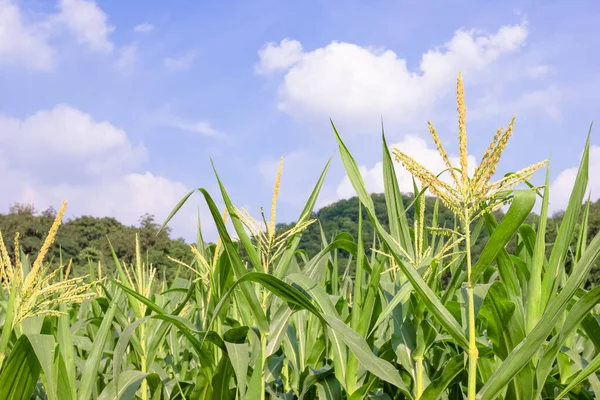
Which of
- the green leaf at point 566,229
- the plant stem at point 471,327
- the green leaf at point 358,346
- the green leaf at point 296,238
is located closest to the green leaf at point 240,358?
the green leaf at point 296,238

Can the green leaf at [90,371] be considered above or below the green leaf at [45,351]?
below

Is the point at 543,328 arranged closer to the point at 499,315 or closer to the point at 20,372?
the point at 499,315

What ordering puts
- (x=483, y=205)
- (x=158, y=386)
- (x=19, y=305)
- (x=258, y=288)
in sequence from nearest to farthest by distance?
(x=483, y=205)
(x=19, y=305)
(x=158, y=386)
(x=258, y=288)

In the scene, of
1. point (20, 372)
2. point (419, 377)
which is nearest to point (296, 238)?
point (419, 377)

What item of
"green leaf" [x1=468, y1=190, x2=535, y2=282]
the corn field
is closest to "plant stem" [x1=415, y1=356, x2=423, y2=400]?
the corn field

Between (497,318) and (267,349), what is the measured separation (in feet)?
2.81

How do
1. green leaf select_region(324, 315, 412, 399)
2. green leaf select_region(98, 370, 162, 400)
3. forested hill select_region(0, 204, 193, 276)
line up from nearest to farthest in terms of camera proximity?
1. green leaf select_region(324, 315, 412, 399)
2. green leaf select_region(98, 370, 162, 400)
3. forested hill select_region(0, 204, 193, 276)

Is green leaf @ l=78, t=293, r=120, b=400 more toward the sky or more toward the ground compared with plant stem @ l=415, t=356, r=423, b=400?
more toward the sky

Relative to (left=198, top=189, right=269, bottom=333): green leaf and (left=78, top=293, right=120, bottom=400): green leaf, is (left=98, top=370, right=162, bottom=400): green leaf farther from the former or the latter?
(left=198, top=189, right=269, bottom=333): green leaf

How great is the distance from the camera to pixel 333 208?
41875 millimetres

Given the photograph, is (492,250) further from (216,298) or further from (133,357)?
(133,357)

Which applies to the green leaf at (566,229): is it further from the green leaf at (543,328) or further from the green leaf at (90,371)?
the green leaf at (90,371)

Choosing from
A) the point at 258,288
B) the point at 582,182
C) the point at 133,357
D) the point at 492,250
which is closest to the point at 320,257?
the point at 258,288

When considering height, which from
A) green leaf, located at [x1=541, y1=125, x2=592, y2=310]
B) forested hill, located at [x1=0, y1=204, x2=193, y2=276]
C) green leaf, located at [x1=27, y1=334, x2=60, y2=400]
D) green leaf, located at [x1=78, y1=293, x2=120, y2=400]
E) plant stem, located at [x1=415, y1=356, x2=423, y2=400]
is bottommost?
plant stem, located at [x1=415, y1=356, x2=423, y2=400]
